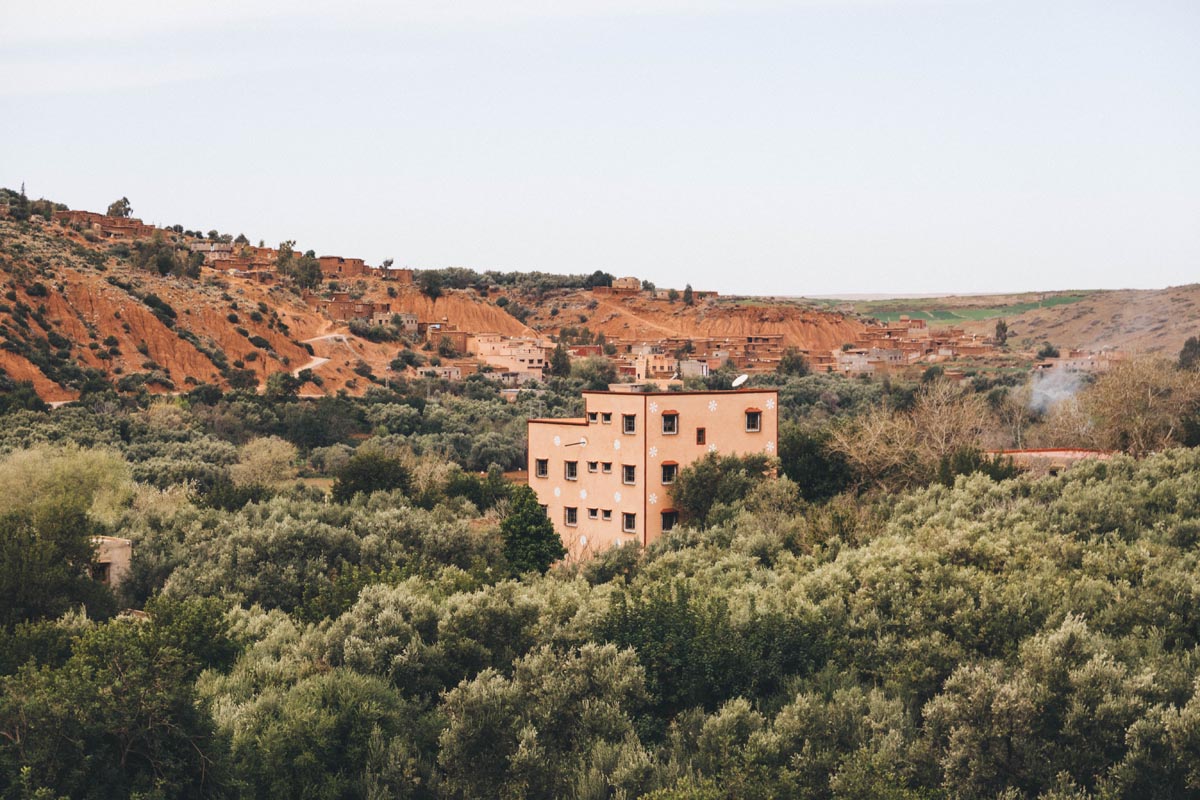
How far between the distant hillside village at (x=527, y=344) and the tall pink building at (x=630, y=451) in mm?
47341

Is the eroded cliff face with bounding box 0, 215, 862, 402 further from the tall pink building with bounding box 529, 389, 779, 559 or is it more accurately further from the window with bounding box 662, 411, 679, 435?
the window with bounding box 662, 411, 679, 435

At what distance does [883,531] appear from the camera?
20.2m

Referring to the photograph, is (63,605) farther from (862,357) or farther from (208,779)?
(862,357)

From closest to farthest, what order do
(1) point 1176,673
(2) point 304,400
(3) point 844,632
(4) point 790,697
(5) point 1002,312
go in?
(1) point 1176,673, (4) point 790,697, (3) point 844,632, (2) point 304,400, (5) point 1002,312

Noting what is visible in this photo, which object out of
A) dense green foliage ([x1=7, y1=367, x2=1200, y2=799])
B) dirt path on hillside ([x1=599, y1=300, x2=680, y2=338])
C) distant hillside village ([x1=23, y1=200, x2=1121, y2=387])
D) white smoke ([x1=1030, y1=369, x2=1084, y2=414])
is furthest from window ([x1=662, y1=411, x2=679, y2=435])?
dirt path on hillside ([x1=599, y1=300, x2=680, y2=338])

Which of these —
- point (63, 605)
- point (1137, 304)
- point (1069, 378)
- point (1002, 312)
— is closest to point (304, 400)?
point (1069, 378)

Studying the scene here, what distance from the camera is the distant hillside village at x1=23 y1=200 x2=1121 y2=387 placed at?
90188mm

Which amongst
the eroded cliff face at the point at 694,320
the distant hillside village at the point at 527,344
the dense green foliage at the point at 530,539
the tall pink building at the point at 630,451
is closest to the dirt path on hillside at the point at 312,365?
the distant hillside village at the point at 527,344

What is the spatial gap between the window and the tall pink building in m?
0.03

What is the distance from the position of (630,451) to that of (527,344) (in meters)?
66.6

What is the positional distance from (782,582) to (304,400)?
5293 cm

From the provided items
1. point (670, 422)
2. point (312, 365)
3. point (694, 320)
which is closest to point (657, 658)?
point (670, 422)

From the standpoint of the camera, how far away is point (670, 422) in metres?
29.0

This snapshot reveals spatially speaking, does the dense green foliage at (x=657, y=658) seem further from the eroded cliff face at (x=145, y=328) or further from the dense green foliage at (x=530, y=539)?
the eroded cliff face at (x=145, y=328)
